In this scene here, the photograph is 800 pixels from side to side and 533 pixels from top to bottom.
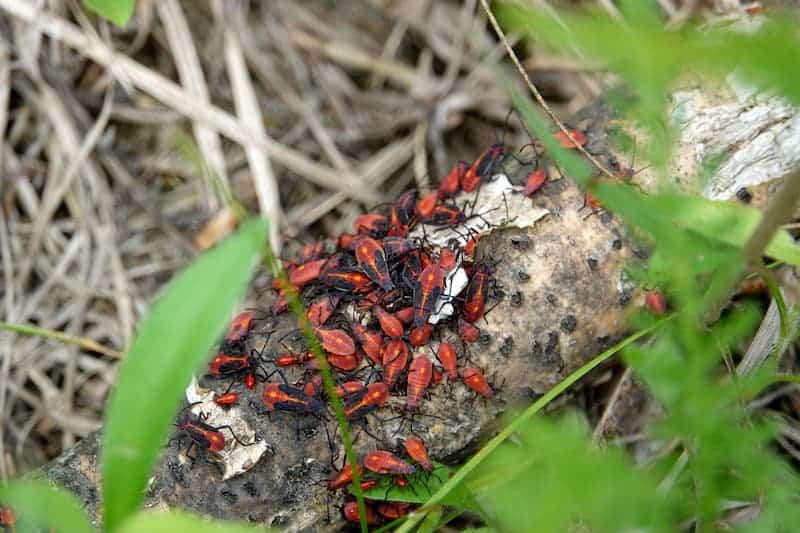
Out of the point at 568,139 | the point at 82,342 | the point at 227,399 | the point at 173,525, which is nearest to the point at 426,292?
the point at 227,399

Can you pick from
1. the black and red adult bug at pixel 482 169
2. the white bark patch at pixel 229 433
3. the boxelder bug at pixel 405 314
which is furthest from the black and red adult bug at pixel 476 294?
the white bark patch at pixel 229 433

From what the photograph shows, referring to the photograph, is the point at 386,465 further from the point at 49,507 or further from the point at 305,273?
the point at 49,507

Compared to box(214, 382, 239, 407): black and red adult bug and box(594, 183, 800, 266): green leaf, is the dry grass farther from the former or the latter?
box(594, 183, 800, 266): green leaf

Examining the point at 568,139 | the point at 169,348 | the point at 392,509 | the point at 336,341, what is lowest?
the point at 392,509

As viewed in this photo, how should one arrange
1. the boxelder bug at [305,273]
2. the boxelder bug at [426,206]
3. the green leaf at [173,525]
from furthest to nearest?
the boxelder bug at [426,206], the boxelder bug at [305,273], the green leaf at [173,525]

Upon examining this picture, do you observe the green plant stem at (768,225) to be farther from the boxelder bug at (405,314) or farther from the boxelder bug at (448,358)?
the boxelder bug at (405,314)

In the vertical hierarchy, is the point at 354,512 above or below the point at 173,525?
below
